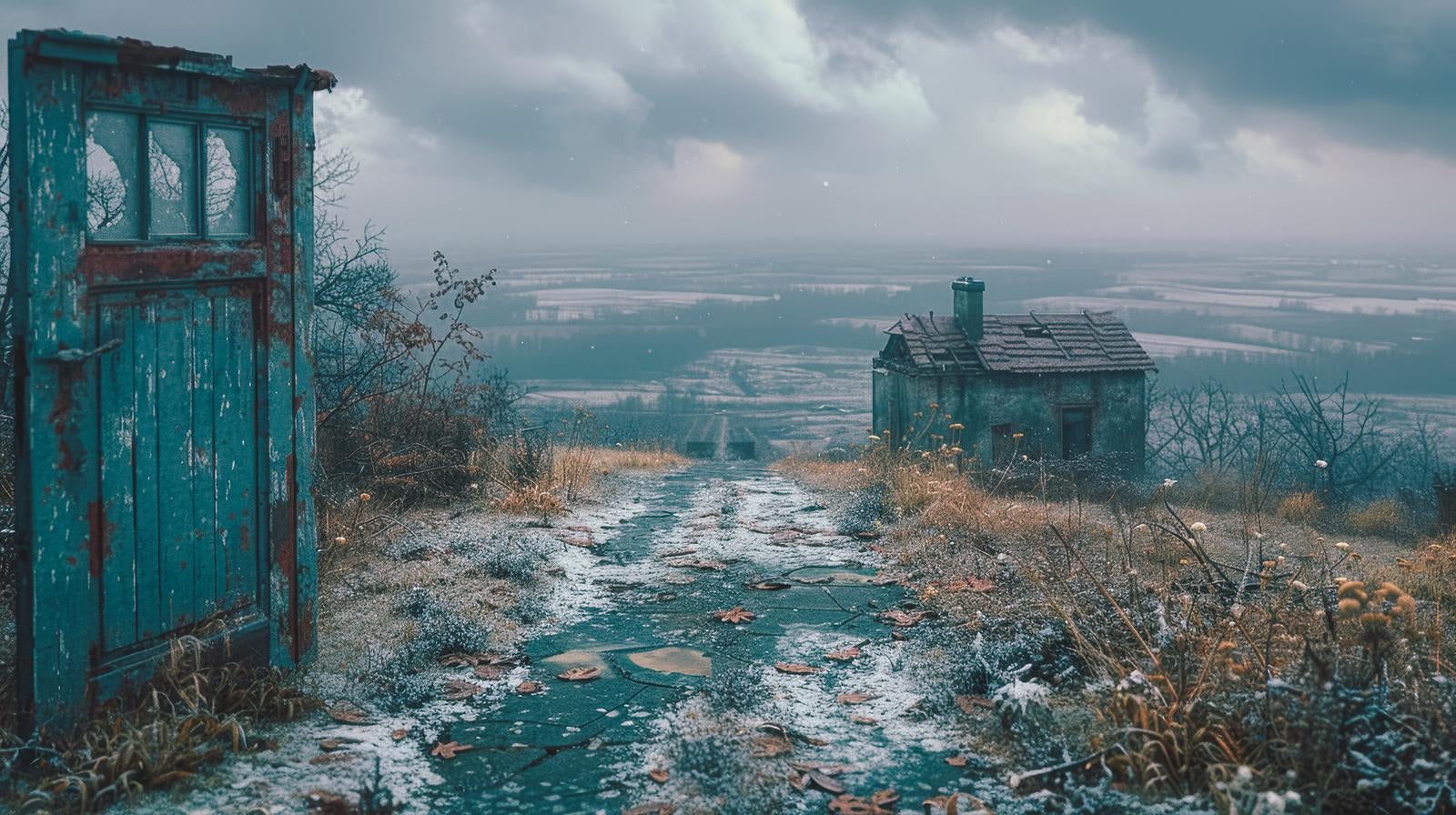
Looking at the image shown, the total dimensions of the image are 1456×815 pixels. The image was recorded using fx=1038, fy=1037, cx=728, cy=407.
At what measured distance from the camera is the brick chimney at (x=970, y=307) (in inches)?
897

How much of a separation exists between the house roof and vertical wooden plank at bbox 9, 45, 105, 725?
62.7 feet

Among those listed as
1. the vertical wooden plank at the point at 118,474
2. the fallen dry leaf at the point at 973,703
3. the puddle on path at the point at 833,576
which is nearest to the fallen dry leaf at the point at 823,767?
the fallen dry leaf at the point at 973,703

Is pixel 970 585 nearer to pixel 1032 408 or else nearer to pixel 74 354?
pixel 74 354

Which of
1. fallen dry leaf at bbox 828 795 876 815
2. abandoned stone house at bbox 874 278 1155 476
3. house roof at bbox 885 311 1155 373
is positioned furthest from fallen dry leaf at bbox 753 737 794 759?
house roof at bbox 885 311 1155 373

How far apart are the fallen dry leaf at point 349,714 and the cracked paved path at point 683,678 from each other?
0.39 m

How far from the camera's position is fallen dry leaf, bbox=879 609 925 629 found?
5.93 meters

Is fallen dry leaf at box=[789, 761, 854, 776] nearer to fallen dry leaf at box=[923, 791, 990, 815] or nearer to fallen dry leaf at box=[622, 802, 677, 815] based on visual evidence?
fallen dry leaf at box=[923, 791, 990, 815]

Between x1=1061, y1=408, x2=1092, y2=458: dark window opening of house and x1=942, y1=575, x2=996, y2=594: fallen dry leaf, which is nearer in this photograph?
x1=942, y1=575, x2=996, y2=594: fallen dry leaf

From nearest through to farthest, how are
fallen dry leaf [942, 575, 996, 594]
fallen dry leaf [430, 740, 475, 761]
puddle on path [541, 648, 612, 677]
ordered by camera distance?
fallen dry leaf [430, 740, 475, 761] → puddle on path [541, 648, 612, 677] → fallen dry leaf [942, 575, 996, 594]

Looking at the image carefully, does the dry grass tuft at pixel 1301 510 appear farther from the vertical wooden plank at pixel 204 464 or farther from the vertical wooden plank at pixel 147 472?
the vertical wooden plank at pixel 147 472

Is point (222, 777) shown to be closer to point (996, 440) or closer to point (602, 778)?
point (602, 778)

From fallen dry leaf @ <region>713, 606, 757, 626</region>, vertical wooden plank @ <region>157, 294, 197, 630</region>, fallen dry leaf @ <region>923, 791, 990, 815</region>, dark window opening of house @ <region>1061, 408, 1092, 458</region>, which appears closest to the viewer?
fallen dry leaf @ <region>923, 791, 990, 815</region>

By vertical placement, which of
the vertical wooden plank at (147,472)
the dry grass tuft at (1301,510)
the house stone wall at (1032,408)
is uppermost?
the vertical wooden plank at (147,472)

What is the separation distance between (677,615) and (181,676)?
277 cm
